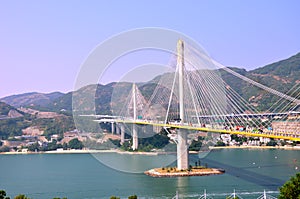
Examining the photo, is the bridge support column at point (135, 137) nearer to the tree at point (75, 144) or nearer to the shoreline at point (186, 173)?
the tree at point (75, 144)

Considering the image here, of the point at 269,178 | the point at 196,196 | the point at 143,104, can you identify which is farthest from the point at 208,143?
the point at 196,196

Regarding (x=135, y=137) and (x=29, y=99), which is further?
(x=29, y=99)

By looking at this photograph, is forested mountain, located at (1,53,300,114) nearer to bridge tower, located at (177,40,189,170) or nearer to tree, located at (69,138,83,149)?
tree, located at (69,138,83,149)

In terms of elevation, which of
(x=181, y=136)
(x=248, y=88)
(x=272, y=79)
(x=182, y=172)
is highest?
(x=272, y=79)

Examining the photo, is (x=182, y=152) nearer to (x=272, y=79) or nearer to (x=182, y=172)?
(x=182, y=172)

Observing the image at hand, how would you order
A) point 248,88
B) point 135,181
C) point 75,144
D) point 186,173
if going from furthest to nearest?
point 248,88 < point 75,144 < point 186,173 < point 135,181

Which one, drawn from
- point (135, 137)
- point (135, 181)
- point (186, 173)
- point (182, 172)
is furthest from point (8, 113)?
point (135, 181)

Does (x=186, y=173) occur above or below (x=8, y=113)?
below

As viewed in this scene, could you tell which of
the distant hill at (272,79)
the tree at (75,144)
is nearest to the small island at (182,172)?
the tree at (75,144)

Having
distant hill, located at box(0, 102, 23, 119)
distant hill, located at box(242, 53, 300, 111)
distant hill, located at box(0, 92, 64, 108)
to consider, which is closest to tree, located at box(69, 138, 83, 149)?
distant hill, located at box(242, 53, 300, 111)
